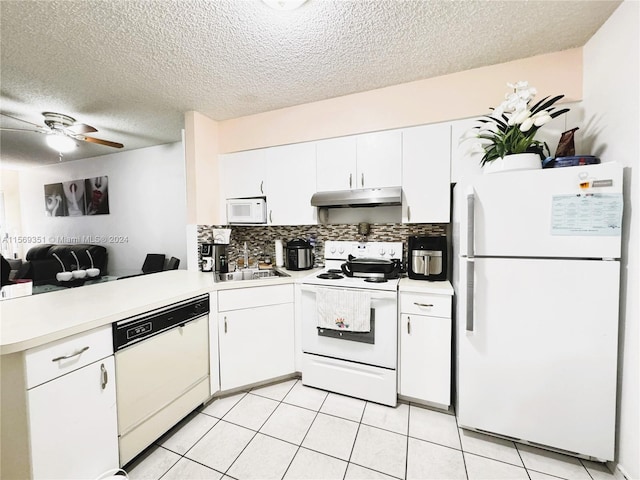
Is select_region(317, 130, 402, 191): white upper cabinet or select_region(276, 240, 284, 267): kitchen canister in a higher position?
select_region(317, 130, 402, 191): white upper cabinet

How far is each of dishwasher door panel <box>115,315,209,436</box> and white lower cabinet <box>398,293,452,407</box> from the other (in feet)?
4.50

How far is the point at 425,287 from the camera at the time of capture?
1712mm

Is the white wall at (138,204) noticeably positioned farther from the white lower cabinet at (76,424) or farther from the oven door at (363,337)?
the white lower cabinet at (76,424)

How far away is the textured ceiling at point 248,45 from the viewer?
1.29 m

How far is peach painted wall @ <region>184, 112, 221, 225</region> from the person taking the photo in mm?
2377

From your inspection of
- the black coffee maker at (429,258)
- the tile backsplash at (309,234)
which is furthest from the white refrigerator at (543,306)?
the tile backsplash at (309,234)

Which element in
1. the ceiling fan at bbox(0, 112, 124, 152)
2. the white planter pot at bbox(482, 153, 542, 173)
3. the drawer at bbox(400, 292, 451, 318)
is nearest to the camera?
the white planter pot at bbox(482, 153, 542, 173)

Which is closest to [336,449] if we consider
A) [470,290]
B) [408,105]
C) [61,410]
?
[470,290]

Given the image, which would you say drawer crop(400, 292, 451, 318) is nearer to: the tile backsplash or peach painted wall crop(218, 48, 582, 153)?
the tile backsplash

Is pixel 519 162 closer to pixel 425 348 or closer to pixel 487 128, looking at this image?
pixel 487 128

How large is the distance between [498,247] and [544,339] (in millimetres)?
512

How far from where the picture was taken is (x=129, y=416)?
4.18ft

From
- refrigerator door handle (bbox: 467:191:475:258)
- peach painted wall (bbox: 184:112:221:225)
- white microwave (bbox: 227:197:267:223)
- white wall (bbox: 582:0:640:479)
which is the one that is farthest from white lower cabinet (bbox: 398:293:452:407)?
peach painted wall (bbox: 184:112:221:225)

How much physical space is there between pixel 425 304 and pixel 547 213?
82 cm
